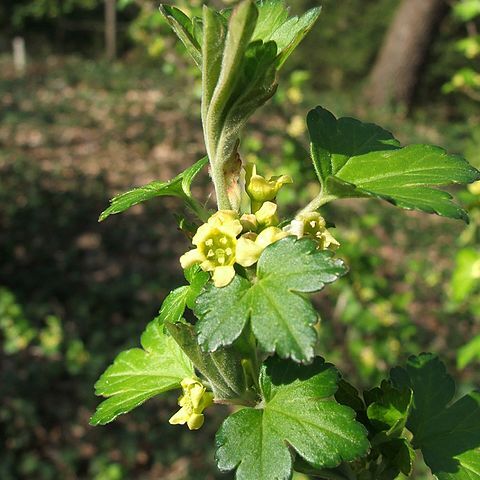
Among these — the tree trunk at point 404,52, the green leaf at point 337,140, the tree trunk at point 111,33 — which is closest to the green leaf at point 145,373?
the green leaf at point 337,140

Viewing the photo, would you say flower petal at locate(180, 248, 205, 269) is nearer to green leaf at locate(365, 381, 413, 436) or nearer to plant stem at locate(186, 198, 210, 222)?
plant stem at locate(186, 198, 210, 222)

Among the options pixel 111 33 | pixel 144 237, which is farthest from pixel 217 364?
pixel 111 33

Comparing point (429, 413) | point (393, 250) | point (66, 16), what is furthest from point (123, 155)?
point (66, 16)

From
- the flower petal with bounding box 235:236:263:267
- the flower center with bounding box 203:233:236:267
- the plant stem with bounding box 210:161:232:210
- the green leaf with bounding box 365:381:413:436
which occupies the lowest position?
the green leaf with bounding box 365:381:413:436

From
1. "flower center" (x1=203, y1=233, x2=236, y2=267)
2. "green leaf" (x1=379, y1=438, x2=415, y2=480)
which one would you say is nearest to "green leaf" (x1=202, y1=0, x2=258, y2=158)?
"flower center" (x1=203, y1=233, x2=236, y2=267)

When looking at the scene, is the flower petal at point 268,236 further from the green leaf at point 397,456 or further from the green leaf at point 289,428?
the green leaf at point 397,456

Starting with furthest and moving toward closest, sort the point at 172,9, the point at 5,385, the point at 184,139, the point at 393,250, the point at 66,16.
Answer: the point at 66,16, the point at 184,139, the point at 393,250, the point at 5,385, the point at 172,9

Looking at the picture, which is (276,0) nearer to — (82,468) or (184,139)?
(82,468)

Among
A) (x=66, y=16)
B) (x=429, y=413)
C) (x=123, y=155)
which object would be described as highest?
(x=429, y=413)
